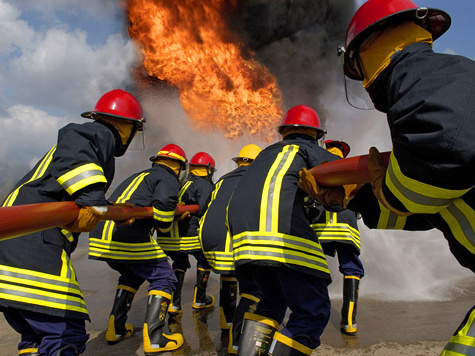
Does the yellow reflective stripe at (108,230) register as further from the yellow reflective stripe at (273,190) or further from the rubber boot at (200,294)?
the yellow reflective stripe at (273,190)

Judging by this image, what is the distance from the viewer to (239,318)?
10.1 ft

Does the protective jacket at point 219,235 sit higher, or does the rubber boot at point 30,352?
the protective jacket at point 219,235

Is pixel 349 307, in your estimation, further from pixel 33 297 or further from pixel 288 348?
pixel 33 297

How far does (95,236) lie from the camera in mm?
3553

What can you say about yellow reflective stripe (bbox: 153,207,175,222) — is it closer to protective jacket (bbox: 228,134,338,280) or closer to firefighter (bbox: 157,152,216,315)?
firefighter (bbox: 157,152,216,315)

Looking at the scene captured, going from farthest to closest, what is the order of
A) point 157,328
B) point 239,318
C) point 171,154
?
point 171,154
point 157,328
point 239,318

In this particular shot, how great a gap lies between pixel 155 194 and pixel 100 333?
1.65 metres

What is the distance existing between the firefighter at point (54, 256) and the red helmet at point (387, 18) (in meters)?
1.59

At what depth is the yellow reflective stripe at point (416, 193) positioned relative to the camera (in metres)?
1.09

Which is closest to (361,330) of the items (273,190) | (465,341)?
(273,190)

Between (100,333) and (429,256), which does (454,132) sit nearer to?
(100,333)

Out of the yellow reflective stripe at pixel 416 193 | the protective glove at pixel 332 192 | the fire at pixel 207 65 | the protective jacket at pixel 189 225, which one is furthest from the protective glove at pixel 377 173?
the fire at pixel 207 65

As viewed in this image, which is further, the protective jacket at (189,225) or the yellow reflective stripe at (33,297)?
the protective jacket at (189,225)

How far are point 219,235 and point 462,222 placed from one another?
8.36ft
